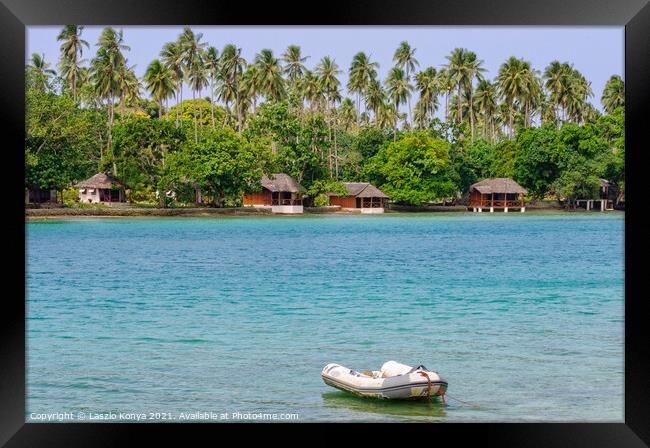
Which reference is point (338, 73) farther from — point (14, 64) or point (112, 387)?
point (14, 64)

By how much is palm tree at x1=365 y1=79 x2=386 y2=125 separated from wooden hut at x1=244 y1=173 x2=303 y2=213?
10494 millimetres

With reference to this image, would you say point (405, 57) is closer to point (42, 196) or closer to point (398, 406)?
point (42, 196)

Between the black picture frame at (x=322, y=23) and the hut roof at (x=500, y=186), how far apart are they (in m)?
36.3

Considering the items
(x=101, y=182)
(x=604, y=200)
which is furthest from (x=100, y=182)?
(x=604, y=200)

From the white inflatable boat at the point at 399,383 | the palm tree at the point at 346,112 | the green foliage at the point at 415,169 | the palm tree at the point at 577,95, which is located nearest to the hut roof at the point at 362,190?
the green foliage at the point at 415,169

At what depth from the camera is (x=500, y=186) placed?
131 feet

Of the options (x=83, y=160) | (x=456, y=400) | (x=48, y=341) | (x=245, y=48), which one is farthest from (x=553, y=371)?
(x=245, y=48)

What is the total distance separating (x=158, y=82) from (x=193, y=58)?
3149 millimetres

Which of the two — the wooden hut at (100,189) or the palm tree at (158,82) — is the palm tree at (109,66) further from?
the wooden hut at (100,189)

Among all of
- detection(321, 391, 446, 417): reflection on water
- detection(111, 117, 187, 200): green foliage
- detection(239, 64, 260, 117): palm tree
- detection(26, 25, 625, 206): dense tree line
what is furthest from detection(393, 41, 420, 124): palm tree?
detection(321, 391, 446, 417): reflection on water

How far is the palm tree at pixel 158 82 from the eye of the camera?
3925 cm

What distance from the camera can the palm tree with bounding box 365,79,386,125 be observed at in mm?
46938

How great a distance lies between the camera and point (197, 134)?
36.2m

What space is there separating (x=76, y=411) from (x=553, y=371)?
19.2 ft
